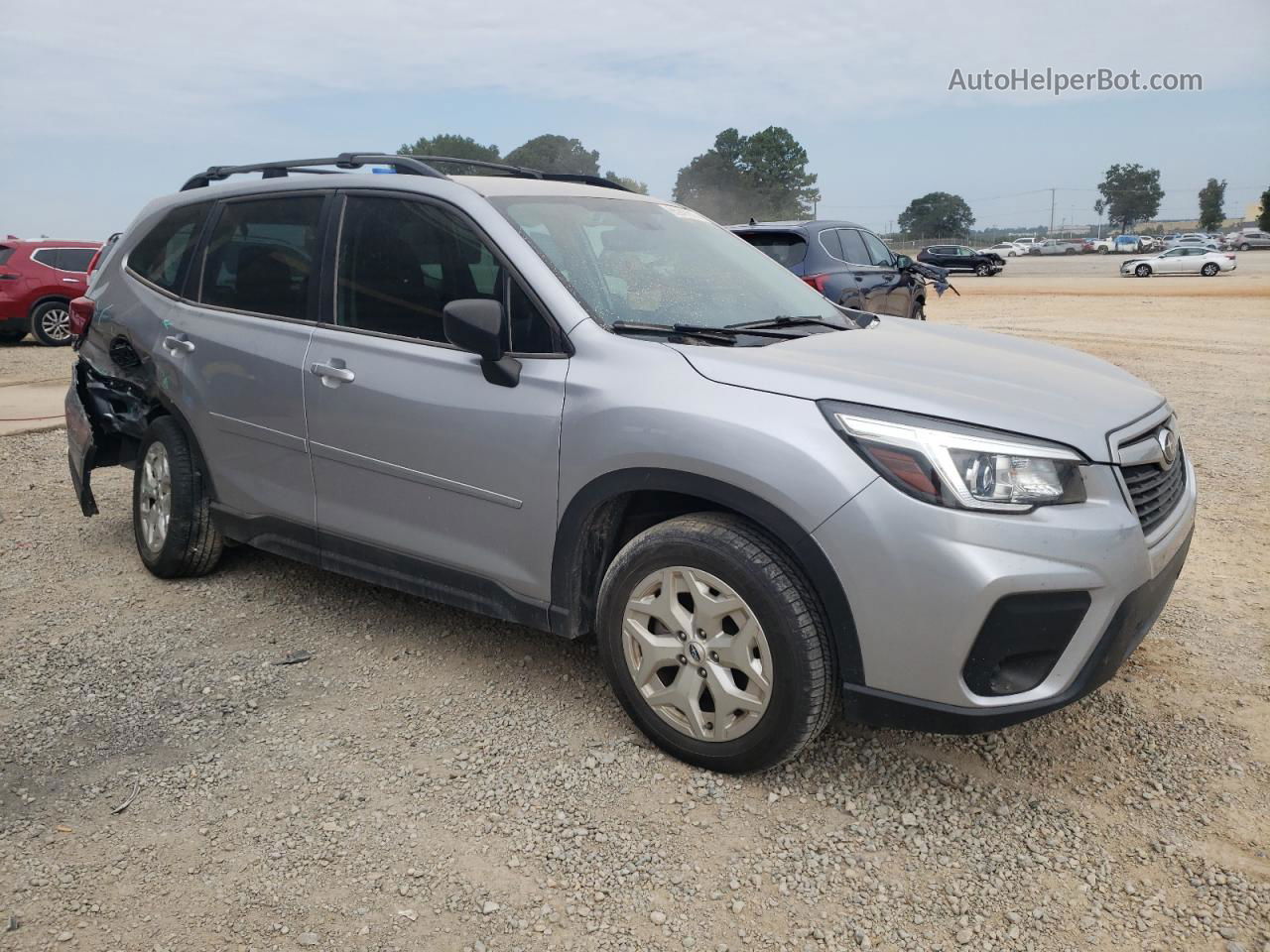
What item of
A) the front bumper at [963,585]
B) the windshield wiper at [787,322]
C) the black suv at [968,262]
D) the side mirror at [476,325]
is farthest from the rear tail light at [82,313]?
the black suv at [968,262]

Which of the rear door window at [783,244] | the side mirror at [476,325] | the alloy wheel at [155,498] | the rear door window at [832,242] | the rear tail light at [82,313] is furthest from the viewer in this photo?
the rear door window at [832,242]

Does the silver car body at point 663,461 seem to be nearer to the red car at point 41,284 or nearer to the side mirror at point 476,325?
the side mirror at point 476,325

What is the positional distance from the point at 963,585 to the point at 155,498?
3.69 m

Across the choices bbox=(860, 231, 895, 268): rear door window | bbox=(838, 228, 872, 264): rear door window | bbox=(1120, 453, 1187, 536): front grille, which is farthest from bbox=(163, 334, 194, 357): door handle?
bbox=(860, 231, 895, 268): rear door window

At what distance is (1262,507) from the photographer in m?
5.70

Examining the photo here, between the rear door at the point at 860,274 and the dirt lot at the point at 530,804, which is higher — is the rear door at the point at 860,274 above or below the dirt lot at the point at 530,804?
above

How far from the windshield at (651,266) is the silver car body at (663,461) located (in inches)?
4.4

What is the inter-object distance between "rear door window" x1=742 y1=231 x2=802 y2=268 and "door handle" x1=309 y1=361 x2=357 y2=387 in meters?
6.87

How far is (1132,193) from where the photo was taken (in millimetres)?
119500

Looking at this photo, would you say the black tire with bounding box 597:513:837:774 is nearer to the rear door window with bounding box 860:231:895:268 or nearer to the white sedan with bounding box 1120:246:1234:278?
the rear door window with bounding box 860:231:895:268

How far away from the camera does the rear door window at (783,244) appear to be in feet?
32.7

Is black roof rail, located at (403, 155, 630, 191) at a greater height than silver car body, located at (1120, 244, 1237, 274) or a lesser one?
lesser

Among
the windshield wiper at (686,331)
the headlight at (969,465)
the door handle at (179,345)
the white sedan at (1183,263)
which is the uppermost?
the white sedan at (1183,263)

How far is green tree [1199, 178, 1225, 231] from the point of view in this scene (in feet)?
346
